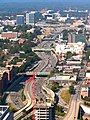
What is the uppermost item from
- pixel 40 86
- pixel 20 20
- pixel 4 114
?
pixel 4 114

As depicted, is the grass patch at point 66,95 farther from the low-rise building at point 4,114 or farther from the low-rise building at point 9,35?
the low-rise building at point 9,35

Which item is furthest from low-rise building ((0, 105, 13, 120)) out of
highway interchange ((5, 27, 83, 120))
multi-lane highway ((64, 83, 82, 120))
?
multi-lane highway ((64, 83, 82, 120))

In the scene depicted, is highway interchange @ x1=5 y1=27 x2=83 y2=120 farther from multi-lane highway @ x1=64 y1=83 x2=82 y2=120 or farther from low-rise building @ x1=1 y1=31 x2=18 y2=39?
low-rise building @ x1=1 y1=31 x2=18 y2=39

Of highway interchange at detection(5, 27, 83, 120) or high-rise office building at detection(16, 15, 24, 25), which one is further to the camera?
high-rise office building at detection(16, 15, 24, 25)

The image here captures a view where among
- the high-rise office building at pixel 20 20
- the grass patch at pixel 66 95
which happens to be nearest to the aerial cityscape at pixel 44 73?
the grass patch at pixel 66 95

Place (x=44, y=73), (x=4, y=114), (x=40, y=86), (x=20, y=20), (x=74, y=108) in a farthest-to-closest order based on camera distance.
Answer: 1. (x=20, y=20)
2. (x=44, y=73)
3. (x=40, y=86)
4. (x=74, y=108)
5. (x=4, y=114)

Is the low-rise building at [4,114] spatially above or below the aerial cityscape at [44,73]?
above

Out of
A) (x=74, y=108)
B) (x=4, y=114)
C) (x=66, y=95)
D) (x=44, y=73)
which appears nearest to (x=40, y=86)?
(x=66, y=95)

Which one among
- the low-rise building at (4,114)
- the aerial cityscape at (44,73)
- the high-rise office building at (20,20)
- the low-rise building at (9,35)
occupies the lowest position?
the high-rise office building at (20,20)

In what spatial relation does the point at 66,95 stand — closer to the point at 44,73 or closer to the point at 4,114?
the point at 44,73

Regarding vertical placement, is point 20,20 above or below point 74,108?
below
